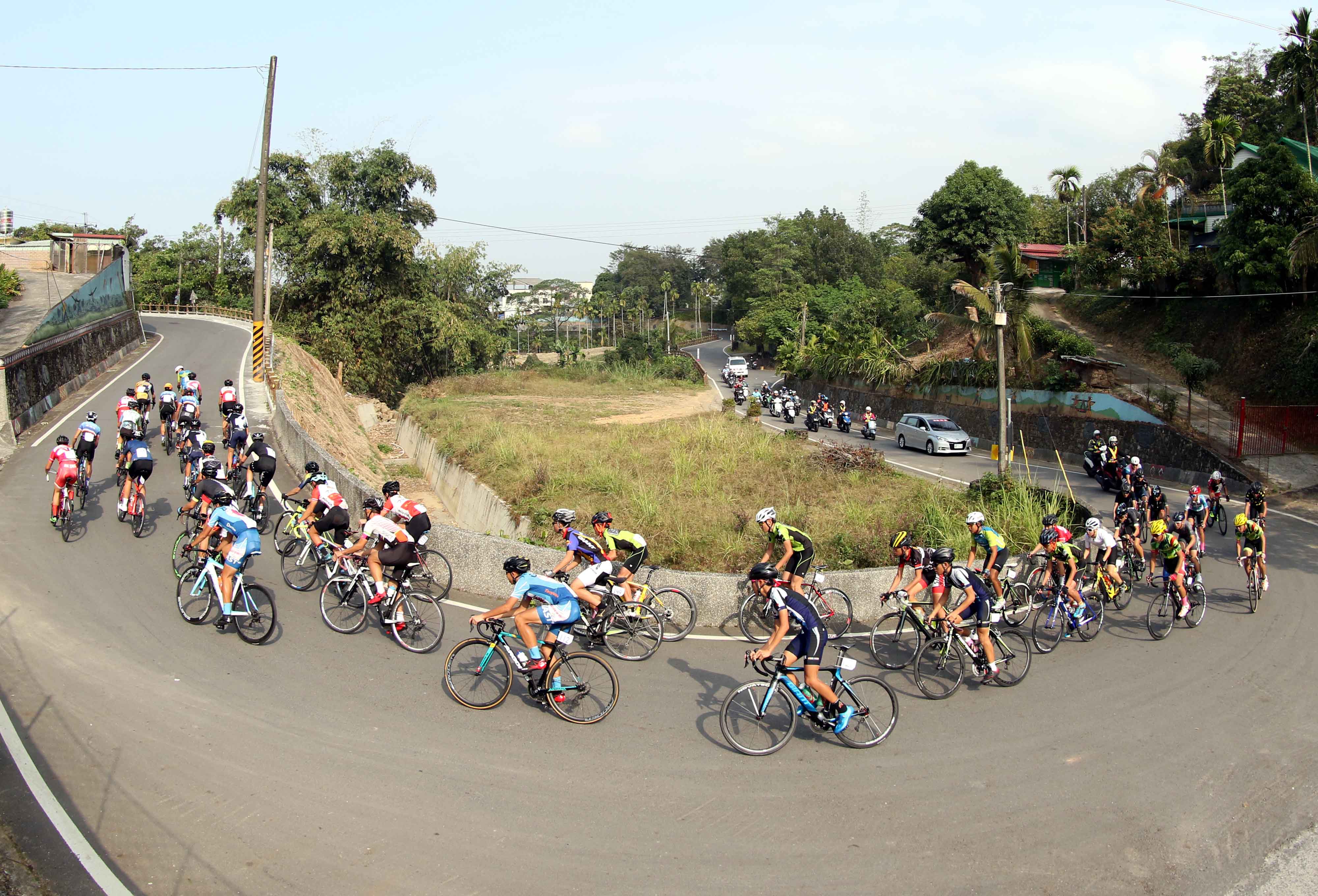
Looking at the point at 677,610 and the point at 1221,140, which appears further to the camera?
the point at 1221,140

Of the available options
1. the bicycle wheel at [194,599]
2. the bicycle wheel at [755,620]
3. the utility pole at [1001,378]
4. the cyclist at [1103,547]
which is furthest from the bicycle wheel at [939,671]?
the utility pole at [1001,378]

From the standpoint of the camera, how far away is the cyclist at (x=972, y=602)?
916 centimetres

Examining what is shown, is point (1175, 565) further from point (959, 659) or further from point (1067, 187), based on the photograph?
point (1067, 187)

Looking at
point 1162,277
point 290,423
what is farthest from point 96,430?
point 1162,277

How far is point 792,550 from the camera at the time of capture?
34.3ft

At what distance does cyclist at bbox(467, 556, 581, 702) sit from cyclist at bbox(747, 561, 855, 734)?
178 cm

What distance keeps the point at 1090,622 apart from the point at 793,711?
5806mm

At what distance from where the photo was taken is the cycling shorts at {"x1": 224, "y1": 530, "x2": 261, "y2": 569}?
970cm

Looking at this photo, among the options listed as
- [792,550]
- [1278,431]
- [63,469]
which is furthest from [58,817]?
[1278,431]

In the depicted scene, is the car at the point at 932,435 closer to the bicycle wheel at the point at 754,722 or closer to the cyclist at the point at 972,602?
the cyclist at the point at 972,602

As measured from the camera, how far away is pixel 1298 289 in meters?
30.3

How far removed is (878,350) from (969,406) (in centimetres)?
984

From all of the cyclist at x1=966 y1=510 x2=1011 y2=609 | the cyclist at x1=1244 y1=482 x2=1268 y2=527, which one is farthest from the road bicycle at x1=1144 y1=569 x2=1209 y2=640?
the cyclist at x1=1244 y1=482 x2=1268 y2=527

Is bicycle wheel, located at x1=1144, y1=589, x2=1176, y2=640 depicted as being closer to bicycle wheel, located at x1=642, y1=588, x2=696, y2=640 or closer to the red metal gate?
bicycle wheel, located at x1=642, y1=588, x2=696, y2=640
